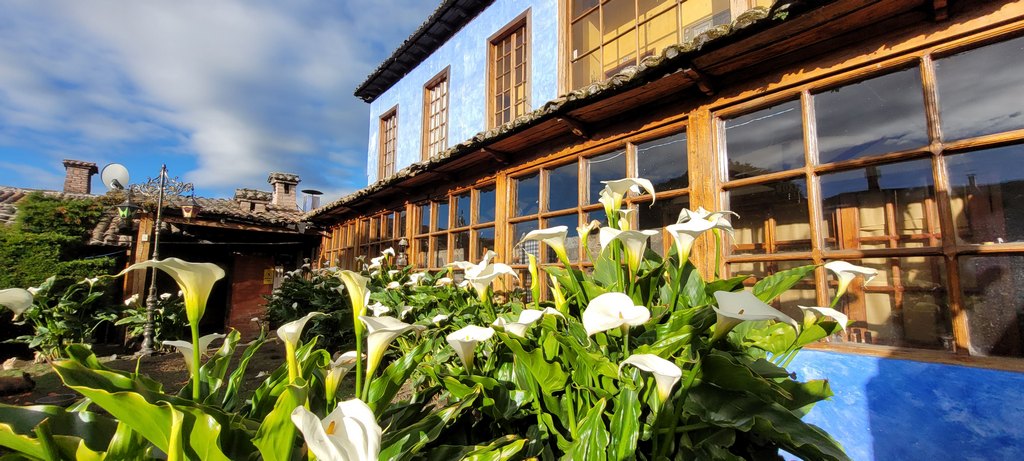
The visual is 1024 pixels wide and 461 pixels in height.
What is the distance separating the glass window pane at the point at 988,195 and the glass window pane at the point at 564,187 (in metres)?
2.17

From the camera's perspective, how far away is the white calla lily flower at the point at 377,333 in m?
0.93

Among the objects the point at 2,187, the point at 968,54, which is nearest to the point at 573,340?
the point at 968,54

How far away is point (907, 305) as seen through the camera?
81.2 inches

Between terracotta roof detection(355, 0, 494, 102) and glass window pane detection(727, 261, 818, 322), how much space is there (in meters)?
5.67

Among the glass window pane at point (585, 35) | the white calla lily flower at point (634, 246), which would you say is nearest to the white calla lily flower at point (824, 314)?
the white calla lily flower at point (634, 246)

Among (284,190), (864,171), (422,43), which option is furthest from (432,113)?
(284,190)

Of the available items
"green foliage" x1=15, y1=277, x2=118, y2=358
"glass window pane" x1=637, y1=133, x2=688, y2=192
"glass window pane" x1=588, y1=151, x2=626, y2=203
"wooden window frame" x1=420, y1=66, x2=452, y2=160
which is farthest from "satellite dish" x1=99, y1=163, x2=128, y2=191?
"glass window pane" x1=637, y1=133, x2=688, y2=192

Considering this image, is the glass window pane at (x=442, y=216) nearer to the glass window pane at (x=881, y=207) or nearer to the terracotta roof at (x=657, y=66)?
the terracotta roof at (x=657, y=66)

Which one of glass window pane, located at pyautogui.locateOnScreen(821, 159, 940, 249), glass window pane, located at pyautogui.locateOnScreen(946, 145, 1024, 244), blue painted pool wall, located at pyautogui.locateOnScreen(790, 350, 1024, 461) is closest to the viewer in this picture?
blue painted pool wall, located at pyautogui.locateOnScreen(790, 350, 1024, 461)

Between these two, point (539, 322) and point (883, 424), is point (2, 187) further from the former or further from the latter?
point (883, 424)

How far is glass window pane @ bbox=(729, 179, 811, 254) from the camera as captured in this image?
2418 mm

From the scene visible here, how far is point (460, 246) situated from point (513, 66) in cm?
294

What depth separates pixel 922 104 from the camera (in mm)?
2021

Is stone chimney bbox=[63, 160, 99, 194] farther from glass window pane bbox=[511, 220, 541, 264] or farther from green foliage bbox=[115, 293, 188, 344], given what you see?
glass window pane bbox=[511, 220, 541, 264]
